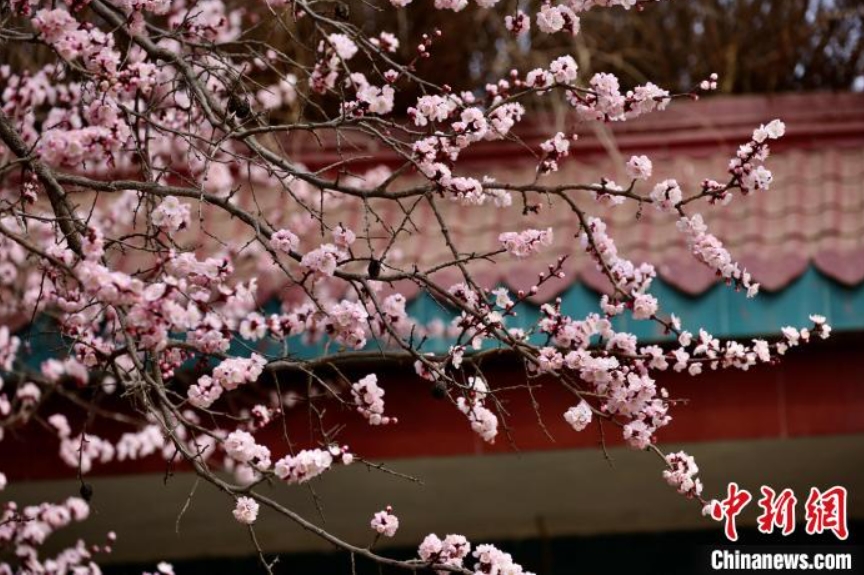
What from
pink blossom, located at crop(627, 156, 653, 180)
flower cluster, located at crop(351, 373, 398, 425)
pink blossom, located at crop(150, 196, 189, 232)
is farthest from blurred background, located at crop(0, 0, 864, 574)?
pink blossom, located at crop(627, 156, 653, 180)

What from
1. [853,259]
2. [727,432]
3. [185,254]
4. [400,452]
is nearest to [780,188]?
[853,259]

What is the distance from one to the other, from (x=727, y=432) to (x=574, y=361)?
2791mm

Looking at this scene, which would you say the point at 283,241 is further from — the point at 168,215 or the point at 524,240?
the point at 524,240

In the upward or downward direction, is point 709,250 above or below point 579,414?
above

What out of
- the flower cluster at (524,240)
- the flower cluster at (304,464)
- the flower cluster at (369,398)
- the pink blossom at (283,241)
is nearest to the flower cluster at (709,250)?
the flower cluster at (524,240)

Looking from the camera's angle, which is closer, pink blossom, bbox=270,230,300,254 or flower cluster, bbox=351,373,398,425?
pink blossom, bbox=270,230,300,254

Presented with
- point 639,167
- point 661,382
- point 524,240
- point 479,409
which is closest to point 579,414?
point 479,409

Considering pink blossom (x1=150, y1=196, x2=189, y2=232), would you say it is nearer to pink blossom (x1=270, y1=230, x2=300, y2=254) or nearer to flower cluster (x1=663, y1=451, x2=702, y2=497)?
pink blossom (x1=270, y1=230, x2=300, y2=254)

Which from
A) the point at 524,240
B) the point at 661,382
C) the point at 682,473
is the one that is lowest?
the point at 682,473

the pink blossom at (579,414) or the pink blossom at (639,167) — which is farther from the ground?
the pink blossom at (639,167)

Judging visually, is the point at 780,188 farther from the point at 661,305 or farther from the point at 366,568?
the point at 366,568

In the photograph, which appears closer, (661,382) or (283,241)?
(283,241)

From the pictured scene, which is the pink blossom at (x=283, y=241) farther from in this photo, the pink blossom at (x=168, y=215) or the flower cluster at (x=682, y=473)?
the flower cluster at (x=682, y=473)

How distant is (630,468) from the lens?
7.30 metres
